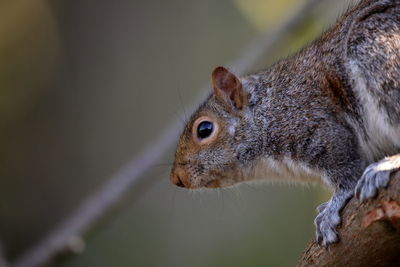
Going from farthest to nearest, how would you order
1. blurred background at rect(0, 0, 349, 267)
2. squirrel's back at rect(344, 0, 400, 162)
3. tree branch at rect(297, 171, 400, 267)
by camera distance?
1. blurred background at rect(0, 0, 349, 267)
2. squirrel's back at rect(344, 0, 400, 162)
3. tree branch at rect(297, 171, 400, 267)

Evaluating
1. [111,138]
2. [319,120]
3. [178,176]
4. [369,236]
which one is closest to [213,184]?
[178,176]

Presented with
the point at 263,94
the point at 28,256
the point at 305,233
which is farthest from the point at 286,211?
the point at 263,94

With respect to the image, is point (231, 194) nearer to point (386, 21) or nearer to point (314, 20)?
point (314, 20)

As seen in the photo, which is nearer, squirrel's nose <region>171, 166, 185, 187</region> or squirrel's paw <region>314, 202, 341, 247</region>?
squirrel's paw <region>314, 202, 341, 247</region>

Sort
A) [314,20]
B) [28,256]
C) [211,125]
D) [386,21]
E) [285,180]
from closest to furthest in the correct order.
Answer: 1. [386,21]
2. [285,180]
3. [211,125]
4. [28,256]
5. [314,20]

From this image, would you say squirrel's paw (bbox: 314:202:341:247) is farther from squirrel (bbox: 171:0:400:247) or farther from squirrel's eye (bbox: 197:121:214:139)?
squirrel's eye (bbox: 197:121:214:139)

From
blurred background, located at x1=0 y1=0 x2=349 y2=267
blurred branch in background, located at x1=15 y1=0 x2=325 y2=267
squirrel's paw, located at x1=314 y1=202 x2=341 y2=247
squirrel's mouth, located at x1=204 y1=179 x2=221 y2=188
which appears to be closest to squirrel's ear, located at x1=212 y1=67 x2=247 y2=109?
squirrel's mouth, located at x1=204 y1=179 x2=221 y2=188
